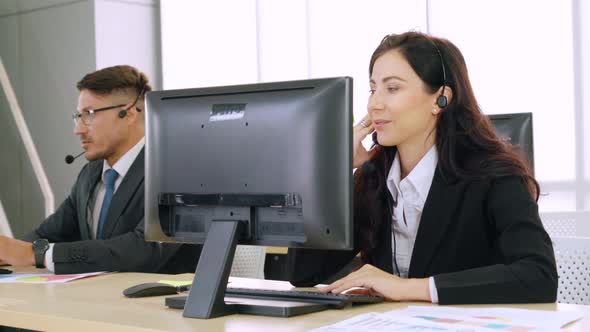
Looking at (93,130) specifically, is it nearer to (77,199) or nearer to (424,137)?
(77,199)

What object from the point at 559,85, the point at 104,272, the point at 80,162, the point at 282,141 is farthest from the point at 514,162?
the point at 80,162

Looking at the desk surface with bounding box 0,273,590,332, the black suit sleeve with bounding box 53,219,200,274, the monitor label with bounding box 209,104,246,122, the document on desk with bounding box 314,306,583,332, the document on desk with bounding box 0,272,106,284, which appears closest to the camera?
the document on desk with bounding box 314,306,583,332

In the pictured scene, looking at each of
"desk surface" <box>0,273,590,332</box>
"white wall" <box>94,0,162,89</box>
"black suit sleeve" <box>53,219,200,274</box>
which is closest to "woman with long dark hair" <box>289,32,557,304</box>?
"desk surface" <box>0,273,590,332</box>

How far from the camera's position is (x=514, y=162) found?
2100 mm

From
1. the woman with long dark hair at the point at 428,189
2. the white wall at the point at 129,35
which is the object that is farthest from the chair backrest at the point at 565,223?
the white wall at the point at 129,35

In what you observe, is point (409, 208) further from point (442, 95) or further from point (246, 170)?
point (246, 170)

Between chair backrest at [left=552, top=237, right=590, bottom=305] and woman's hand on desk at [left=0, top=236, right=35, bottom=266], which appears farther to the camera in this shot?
woman's hand on desk at [left=0, top=236, right=35, bottom=266]

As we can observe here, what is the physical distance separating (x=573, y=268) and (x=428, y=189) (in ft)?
1.40

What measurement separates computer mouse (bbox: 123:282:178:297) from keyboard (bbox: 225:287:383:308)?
0.19 meters

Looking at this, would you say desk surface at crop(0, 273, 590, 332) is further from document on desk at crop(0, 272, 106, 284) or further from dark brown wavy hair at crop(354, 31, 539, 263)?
dark brown wavy hair at crop(354, 31, 539, 263)

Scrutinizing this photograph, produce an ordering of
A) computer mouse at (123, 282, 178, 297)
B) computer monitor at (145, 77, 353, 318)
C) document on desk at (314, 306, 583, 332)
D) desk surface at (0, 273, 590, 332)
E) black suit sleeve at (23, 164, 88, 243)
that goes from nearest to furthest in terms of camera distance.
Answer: document on desk at (314, 306, 583, 332), desk surface at (0, 273, 590, 332), computer monitor at (145, 77, 353, 318), computer mouse at (123, 282, 178, 297), black suit sleeve at (23, 164, 88, 243)

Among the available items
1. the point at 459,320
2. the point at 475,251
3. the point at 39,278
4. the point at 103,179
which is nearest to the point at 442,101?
the point at 475,251

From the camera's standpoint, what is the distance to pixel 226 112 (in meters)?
1.90

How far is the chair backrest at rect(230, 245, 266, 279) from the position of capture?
3037 millimetres
